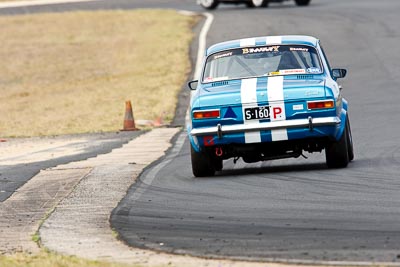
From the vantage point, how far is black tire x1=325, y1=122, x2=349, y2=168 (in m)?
11.9

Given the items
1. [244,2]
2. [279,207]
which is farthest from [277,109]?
[244,2]

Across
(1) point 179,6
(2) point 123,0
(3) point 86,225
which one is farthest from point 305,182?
(2) point 123,0

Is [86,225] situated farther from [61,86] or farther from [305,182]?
[61,86]

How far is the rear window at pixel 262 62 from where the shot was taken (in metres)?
12.5

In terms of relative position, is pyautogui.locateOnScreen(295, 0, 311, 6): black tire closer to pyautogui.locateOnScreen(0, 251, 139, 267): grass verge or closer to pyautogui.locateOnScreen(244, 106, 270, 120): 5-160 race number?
pyautogui.locateOnScreen(244, 106, 270, 120): 5-160 race number

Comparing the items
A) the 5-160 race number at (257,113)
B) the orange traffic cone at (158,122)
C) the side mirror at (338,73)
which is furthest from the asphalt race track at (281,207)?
the orange traffic cone at (158,122)

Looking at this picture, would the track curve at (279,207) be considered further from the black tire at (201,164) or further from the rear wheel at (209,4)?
the rear wheel at (209,4)

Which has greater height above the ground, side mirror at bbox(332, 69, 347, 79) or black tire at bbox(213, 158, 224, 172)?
side mirror at bbox(332, 69, 347, 79)

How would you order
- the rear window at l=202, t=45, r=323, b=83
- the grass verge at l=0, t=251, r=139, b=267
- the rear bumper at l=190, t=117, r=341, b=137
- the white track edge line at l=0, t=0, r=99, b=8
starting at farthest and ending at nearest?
the white track edge line at l=0, t=0, r=99, b=8 → the rear window at l=202, t=45, r=323, b=83 → the rear bumper at l=190, t=117, r=341, b=137 → the grass verge at l=0, t=251, r=139, b=267

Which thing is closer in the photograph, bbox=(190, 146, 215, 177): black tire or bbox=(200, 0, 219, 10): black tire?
bbox=(190, 146, 215, 177): black tire

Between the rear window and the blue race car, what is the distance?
0.06ft

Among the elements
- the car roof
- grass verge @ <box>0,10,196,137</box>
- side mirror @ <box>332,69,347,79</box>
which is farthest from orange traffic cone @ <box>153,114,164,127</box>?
side mirror @ <box>332,69,347,79</box>

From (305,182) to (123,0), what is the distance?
135 feet

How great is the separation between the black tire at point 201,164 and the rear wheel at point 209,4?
30.5 metres
